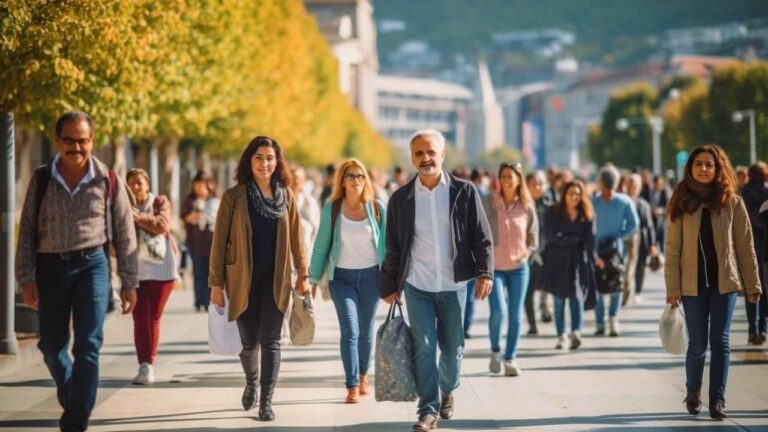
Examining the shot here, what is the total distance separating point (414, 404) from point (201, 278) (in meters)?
10.2

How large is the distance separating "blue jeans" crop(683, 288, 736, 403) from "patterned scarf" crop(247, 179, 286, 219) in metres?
2.80

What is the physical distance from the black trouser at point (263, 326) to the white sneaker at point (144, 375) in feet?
8.41

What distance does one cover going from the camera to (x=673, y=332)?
36.0ft

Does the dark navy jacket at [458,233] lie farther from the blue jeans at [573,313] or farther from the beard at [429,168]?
the blue jeans at [573,313]

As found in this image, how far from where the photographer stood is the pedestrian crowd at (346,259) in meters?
9.01

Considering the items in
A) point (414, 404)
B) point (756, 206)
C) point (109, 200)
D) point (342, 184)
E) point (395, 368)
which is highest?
point (342, 184)

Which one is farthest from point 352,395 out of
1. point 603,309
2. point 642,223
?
point 642,223

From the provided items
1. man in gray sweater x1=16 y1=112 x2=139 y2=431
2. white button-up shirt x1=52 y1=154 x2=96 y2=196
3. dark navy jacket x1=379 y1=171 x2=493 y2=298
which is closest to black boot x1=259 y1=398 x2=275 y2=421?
dark navy jacket x1=379 y1=171 x2=493 y2=298

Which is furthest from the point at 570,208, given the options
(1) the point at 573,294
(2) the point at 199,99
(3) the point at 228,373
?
(2) the point at 199,99

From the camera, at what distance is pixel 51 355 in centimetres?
916

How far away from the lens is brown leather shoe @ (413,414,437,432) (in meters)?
9.78

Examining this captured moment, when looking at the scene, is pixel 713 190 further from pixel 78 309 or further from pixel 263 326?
pixel 78 309

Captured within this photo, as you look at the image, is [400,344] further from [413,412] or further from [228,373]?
[228,373]

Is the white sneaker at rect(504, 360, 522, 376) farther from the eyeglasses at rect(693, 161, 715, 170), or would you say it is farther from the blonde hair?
the eyeglasses at rect(693, 161, 715, 170)
